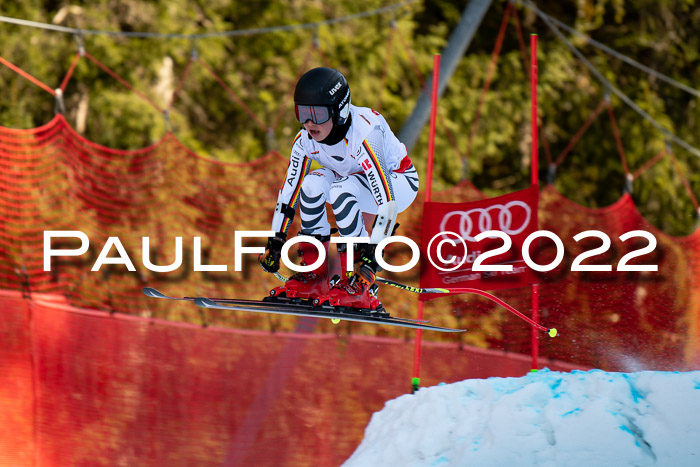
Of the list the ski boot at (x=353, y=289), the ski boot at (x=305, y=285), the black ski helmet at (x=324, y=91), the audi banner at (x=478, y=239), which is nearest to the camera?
the black ski helmet at (x=324, y=91)

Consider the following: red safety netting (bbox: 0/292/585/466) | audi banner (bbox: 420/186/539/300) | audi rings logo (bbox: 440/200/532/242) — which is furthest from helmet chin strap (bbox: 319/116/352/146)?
red safety netting (bbox: 0/292/585/466)

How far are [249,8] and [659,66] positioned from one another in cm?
683

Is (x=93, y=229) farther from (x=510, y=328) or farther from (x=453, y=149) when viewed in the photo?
(x=453, y=149)

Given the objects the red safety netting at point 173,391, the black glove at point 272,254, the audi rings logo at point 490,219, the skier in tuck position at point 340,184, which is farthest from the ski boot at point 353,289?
the red safety netting at point 173,391

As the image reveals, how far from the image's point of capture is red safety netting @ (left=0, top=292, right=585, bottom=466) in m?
7.52

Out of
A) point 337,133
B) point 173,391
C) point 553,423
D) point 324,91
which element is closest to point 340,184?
point 337,133

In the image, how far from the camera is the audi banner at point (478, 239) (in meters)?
6.10

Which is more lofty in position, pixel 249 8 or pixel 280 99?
pixel 249 8

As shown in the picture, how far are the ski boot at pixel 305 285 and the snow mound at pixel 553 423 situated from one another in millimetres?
1349

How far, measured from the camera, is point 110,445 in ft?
24.8

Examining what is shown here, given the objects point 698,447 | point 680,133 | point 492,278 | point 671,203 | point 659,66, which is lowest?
point 698,447

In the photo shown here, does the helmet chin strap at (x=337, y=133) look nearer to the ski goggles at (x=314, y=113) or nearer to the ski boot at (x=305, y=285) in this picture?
the ski goggles at (x=314, y=113)

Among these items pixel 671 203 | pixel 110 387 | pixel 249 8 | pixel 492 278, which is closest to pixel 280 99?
pixel 249 8

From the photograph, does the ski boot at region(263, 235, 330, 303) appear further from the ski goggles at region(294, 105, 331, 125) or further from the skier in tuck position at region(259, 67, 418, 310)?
the ski goggles at region(294, 105, 331, 125)
